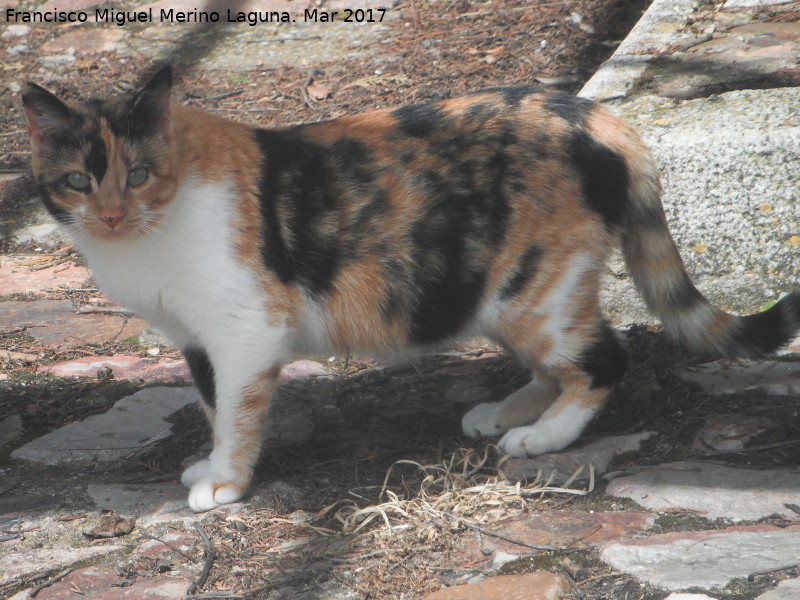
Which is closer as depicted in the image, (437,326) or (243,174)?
(243,174)

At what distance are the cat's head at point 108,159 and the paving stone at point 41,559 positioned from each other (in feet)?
2.80

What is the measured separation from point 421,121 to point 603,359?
93 cm

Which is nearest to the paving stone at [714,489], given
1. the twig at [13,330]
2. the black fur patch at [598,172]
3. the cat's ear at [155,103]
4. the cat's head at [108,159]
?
the black fur patch at [598,172]

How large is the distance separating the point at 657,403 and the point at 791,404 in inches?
16.1

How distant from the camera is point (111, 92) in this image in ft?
18.6

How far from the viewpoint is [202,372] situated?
9.41 feet

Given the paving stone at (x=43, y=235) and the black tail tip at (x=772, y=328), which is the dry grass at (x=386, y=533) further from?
the paving stone at (x=43, y=235)

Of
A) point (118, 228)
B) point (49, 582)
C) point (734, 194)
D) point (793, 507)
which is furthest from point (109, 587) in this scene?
point (734, 194)

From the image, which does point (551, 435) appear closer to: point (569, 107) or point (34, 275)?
point (569, 107)

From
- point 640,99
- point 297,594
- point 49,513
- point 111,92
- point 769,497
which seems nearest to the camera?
point 297,594

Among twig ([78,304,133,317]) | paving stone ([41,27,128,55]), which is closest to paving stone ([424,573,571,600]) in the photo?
twig ([78,304,133,317])

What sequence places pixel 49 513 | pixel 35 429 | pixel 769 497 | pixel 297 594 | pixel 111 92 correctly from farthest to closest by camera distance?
pixel 111 92 → pixel 35 429 → pixel 49 513 → pixel 769 497 → pixel 297 594

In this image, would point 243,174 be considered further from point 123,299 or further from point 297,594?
point 297,594

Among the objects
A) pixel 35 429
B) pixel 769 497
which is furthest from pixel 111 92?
pixel 769 497
